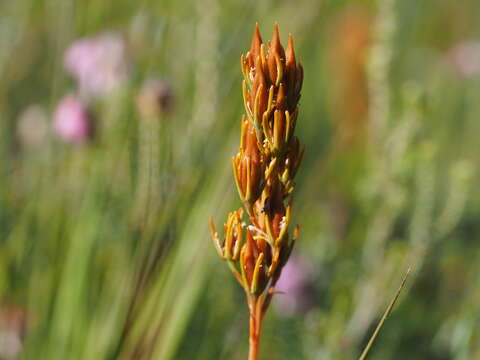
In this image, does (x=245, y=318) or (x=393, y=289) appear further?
(x=393, y=289)

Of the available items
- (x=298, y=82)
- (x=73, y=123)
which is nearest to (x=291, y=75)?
(x=298, y=82)

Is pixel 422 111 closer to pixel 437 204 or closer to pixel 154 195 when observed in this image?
pixel 154 195

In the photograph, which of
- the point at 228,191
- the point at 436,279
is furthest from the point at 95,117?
the point at 436,279

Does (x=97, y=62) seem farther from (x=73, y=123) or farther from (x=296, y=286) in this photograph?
(x=296, y=286)

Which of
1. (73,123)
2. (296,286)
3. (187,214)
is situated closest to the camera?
(187,214)

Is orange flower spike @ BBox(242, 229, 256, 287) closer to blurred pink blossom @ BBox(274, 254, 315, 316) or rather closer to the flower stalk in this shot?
the flower stalk

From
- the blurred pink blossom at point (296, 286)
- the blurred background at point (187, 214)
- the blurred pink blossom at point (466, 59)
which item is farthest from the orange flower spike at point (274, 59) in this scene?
the blurred pink blossom at point (466, 59)

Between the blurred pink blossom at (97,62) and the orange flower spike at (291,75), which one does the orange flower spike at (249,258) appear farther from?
the blurred pink blossom at (97,62)
